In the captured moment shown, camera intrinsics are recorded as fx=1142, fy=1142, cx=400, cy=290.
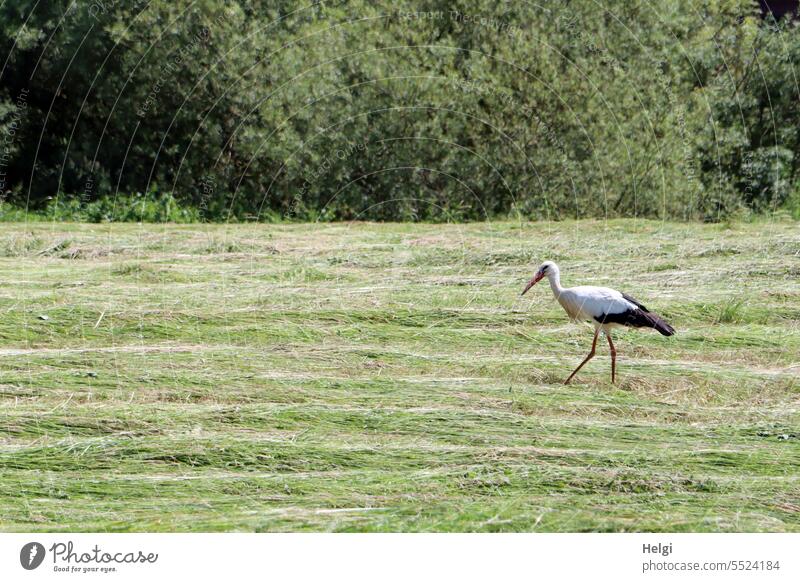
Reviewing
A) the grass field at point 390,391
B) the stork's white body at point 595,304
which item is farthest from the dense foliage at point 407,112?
the stork's white body at point 595,304

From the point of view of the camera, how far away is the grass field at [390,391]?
16.0 feet

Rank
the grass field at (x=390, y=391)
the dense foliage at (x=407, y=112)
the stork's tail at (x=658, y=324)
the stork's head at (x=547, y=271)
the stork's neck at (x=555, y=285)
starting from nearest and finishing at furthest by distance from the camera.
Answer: the grass field at (x=390, y=391) → the stork's tail at (x=658, y=324) → the stork's neck at (x=555, y=285) → the stork's head at (x=547, y=271) → the dense foliage at (x=407, y=112)

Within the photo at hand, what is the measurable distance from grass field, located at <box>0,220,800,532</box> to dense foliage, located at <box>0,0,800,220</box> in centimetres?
501

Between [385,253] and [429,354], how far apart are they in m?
3.88

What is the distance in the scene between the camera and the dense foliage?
54.1 feet

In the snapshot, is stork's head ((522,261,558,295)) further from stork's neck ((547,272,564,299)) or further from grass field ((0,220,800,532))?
grass field ((0,220,800,532))

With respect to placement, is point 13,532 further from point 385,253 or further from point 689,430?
point 385,253

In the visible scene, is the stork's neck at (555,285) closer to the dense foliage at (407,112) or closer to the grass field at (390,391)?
the grass field at (390,391)

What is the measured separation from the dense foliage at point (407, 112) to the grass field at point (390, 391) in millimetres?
5008

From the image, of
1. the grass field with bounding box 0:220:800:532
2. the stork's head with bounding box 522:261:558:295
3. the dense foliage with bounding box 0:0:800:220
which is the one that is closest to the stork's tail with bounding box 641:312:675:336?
the grass field with bounding box 0:220:800:532

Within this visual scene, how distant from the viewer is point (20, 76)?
58.0 feet

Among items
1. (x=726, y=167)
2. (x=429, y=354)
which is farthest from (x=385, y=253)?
(x=726, y=167)

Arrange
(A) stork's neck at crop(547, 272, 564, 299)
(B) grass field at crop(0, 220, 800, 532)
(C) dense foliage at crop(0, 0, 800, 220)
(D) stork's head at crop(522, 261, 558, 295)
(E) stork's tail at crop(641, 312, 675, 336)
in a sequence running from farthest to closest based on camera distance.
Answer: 1. (C) dense foliage at crop(0, 0, 800, 220)
2. (D) stork's head at crop(522, 261, 558, 295)
3. (A) stork's neck at crop(547, 272, 564, 299)
4. (E) stork's tail at crop(641, 312, 675, 336)
5. (B) grass field at crop(0, 220, 800, 532)

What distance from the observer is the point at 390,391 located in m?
6.75
